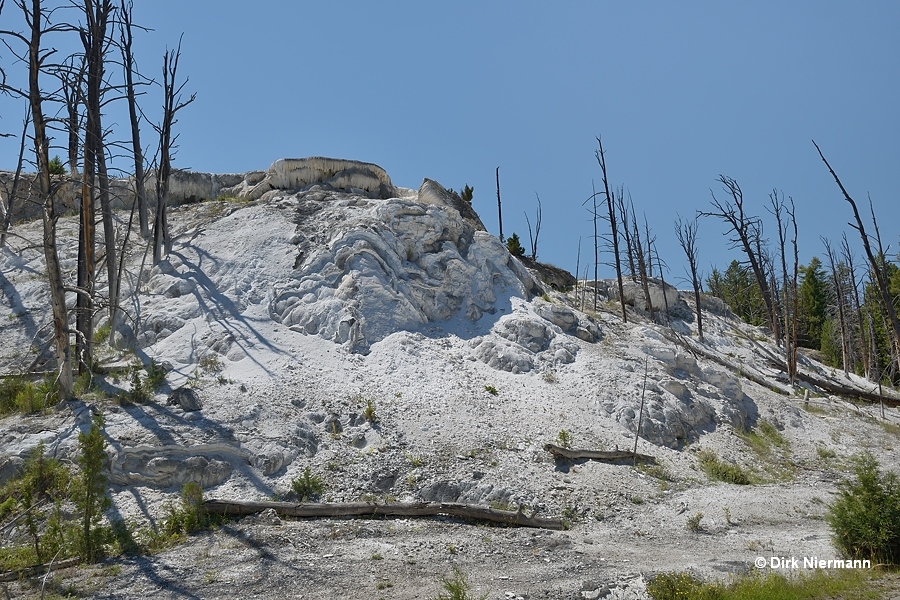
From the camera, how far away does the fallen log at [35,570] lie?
9.24 metres

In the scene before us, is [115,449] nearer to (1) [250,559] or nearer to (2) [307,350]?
(1) [250,559]

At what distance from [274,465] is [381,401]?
11.0 ft

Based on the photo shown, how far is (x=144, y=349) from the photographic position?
57.0 feet

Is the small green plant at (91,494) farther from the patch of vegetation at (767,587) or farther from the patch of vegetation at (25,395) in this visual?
the patch of vegetation at (767,587)

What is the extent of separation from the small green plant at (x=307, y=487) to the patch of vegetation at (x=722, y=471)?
9.05 meters

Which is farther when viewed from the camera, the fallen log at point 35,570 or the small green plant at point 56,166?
the small green plant at point 56,166

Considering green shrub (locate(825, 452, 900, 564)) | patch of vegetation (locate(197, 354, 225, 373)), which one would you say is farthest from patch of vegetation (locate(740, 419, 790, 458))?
patch of vegetation (locate(197, 354, 225, 373))

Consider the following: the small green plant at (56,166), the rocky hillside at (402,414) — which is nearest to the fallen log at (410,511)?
the rocky hillside at (402,414)

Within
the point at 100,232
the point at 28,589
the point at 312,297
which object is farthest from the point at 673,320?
the point at 28,589

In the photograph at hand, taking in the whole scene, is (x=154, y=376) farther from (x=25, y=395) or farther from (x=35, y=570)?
(x=35, y=570)

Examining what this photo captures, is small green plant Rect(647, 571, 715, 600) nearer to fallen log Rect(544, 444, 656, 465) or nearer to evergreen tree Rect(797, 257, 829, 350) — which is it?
fallen log Rect(544, 444, 656, 465)

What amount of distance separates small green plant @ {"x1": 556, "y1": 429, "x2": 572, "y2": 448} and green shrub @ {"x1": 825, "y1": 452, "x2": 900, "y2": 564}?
5.66 metres

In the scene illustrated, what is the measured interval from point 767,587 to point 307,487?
7823mm

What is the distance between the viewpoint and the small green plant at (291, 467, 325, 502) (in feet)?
40.2
